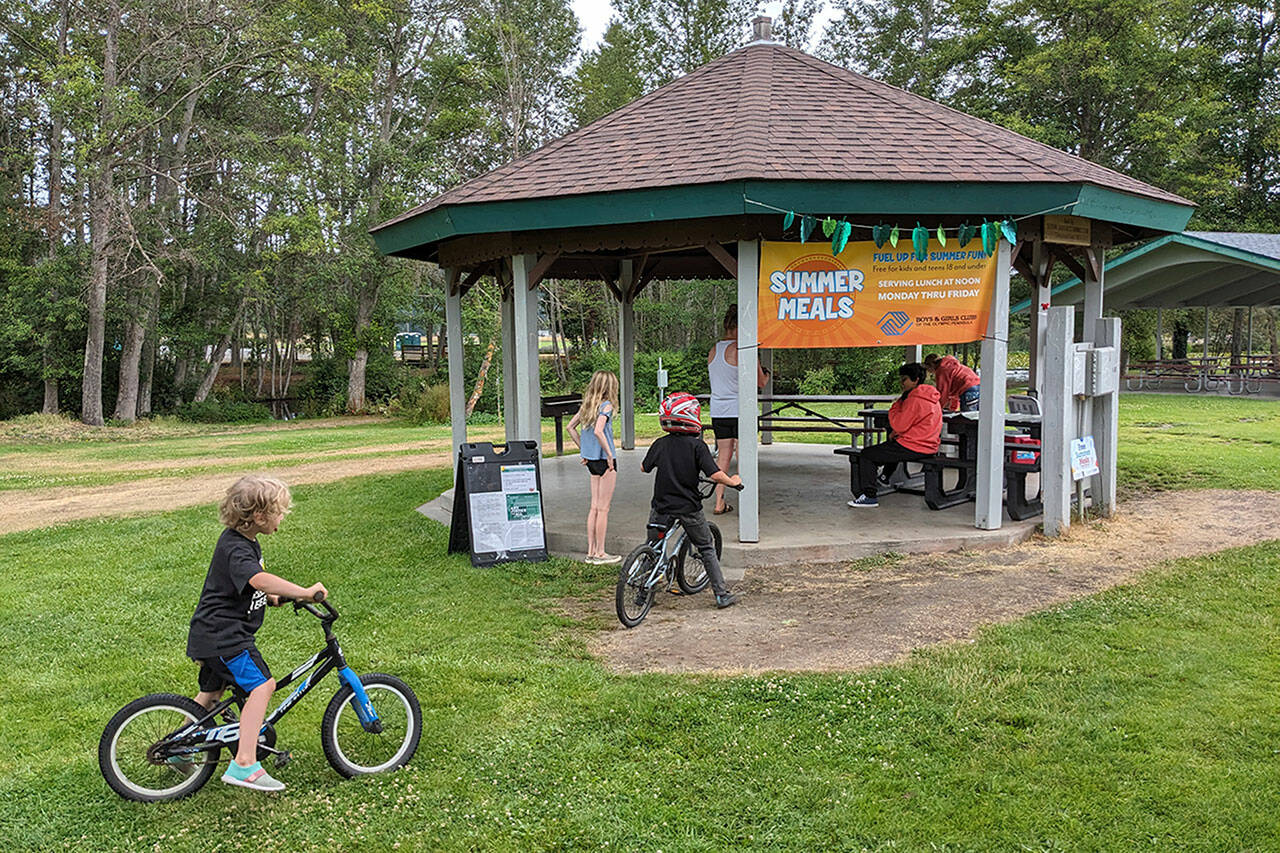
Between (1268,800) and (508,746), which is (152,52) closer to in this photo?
(508,746)

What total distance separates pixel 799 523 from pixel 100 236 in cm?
2489

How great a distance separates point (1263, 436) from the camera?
1562cm

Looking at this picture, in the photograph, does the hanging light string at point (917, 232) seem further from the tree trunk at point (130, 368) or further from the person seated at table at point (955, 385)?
the tree trunk at point (130, 368)

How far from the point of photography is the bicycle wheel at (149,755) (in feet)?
12.6

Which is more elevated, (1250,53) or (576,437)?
(1250,53)

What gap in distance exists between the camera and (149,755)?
385 cm

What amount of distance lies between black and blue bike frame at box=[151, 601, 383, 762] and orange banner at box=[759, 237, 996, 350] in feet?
16.0

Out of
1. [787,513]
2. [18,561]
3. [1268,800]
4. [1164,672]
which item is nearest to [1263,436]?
[787,513]

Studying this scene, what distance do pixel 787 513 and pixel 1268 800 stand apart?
5.74m

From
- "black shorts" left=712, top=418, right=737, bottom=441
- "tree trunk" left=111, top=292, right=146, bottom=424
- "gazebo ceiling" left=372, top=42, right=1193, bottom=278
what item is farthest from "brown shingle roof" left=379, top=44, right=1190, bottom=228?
"tree trunk" left=111, top=292, right=146, bottom=424

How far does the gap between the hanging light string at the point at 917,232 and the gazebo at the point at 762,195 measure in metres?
0.09

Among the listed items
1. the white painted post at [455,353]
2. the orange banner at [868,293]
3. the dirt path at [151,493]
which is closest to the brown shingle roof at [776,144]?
the orange banner at [868,293]

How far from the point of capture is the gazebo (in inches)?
303

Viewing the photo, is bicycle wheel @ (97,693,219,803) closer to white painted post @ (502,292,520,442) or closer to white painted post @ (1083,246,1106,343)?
white painted post @ (502,292,520,442)
